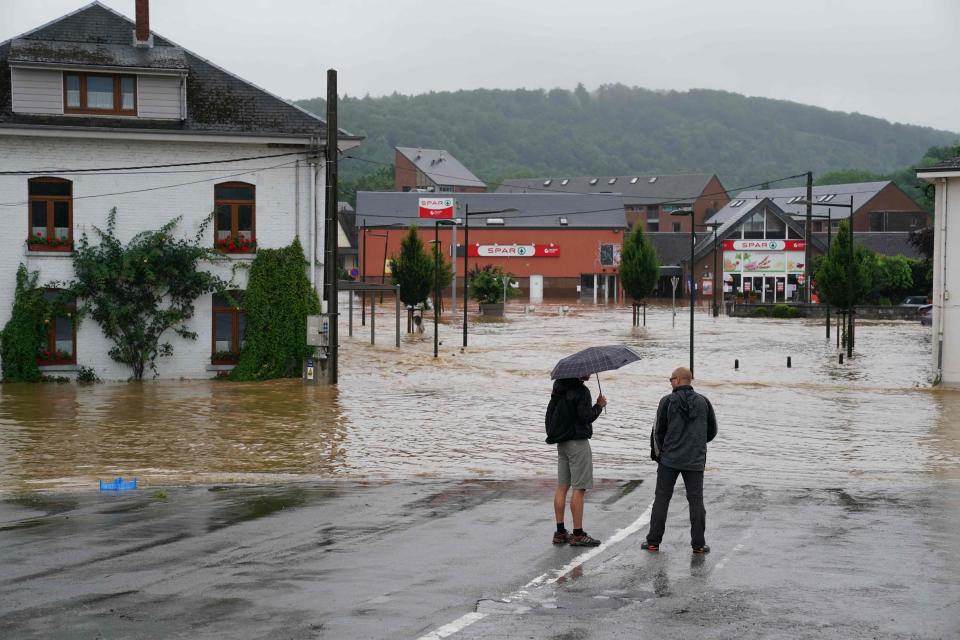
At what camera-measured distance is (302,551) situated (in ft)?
31.9

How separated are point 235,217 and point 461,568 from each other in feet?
73.2

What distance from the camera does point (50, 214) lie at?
2912 cm

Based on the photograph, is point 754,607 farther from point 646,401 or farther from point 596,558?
point 646,401

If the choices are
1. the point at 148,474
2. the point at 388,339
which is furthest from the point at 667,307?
the point at 148,474

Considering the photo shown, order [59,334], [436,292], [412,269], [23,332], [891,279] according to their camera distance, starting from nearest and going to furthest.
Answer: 1. [23,332]
2. [59,334]
3. [436,292]
4. [412,269]
5. [891,279]

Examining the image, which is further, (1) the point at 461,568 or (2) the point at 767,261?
(2) the point at 767,261

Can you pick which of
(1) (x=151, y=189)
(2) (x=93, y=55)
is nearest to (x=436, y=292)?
(1) (x=151, y=189)

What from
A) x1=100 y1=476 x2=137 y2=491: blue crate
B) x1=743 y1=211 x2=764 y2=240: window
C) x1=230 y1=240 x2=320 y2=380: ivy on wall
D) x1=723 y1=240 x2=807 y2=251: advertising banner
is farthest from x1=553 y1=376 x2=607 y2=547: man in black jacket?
x1=743 y1=211 x2=764 y2=240: window

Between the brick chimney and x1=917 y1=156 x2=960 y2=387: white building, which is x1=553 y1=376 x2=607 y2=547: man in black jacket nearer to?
x1=917 y1=156 x2=960 y2=387: white building

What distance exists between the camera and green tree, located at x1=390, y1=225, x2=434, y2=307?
56.3 meters

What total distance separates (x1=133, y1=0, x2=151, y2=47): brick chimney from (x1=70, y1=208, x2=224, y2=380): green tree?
510 centimetres

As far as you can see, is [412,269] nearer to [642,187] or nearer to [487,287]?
[487,287]

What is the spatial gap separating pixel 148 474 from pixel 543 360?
76.3 ft

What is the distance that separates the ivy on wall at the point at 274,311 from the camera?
29594 mm
